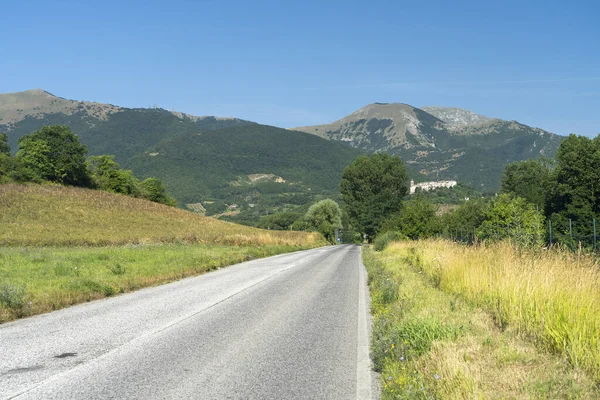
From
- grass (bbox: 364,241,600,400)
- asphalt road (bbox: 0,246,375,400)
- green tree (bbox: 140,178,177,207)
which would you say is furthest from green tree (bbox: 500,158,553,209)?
asphalt road (bbox: 0,246,375,400)

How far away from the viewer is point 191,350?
7.63 metres

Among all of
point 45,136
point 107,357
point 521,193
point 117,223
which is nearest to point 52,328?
point 107,357

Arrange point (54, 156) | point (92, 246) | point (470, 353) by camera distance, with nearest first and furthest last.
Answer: point (470, 353)
point (92, 246)
point (54, 156)

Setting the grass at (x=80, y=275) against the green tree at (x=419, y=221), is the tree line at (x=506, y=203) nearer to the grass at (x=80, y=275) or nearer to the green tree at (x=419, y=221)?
the green tree at (x=419, y=221)

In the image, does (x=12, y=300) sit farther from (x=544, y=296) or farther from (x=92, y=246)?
(x=92, y=246)

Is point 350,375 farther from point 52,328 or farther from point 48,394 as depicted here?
point 52,328

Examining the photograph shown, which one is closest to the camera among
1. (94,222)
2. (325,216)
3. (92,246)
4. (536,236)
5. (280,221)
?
(536,236)

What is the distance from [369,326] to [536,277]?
3268mm

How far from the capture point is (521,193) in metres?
101

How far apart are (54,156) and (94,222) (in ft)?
111

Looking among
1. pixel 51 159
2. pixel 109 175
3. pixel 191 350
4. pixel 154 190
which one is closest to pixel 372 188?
pixel 109 175

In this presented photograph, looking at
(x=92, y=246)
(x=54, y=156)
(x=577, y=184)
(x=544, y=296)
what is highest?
(x=54, y=156)

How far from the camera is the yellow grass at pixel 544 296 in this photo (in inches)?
232

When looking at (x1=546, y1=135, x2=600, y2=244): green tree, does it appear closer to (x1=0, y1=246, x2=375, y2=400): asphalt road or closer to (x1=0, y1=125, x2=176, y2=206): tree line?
(x1=0, y1=246, x2=375, y2=400): asphalt road
